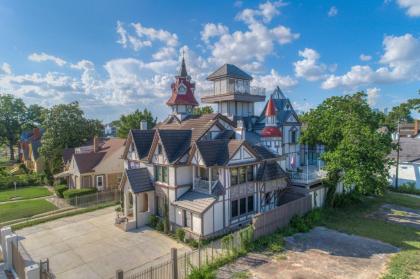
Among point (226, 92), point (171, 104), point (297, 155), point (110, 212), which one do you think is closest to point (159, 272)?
point (110, 212)

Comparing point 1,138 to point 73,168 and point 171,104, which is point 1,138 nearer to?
point 73,168

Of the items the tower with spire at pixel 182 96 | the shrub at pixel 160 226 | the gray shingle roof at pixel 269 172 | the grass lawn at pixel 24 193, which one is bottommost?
the grass lawn at pixel 24 193

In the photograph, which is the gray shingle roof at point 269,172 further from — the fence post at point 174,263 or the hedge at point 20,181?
the hedge at point 20,181

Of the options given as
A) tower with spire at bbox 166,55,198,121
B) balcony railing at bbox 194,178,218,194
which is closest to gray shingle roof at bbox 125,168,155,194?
balcony railing at bbox 194,178,218,194

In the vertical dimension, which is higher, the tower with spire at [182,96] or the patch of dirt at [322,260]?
the tower with spire at [182,96]

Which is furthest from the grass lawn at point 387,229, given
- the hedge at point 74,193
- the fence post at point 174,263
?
the hedge at point 74,193

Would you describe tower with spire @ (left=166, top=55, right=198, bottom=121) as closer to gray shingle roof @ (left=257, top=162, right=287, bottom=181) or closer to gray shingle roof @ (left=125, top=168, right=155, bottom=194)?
gray shingle roof @ (left=125, top=168, right=155, bottom=194)

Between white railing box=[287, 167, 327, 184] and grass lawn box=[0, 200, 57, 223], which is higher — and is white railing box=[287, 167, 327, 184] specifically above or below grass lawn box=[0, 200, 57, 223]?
above
